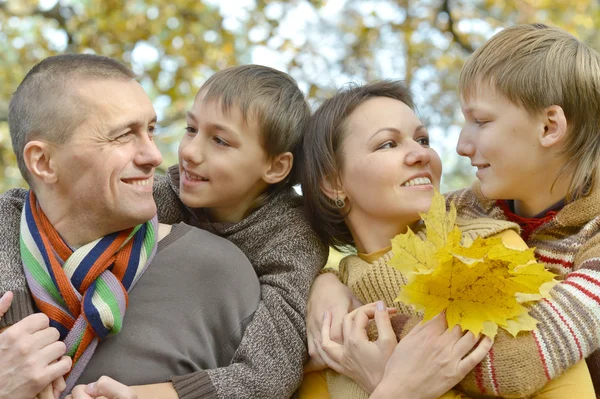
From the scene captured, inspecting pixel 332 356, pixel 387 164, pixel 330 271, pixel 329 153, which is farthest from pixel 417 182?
Result: pixel 332 356

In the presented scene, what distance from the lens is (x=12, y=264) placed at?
2.16 m

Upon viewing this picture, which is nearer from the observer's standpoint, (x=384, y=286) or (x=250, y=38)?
(x=384, y=286)

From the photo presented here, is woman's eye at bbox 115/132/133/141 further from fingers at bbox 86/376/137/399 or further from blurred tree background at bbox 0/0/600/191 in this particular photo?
blurred tree background at bbox 0/0/600/191

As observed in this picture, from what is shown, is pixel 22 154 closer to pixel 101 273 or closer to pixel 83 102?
pixel 83 102

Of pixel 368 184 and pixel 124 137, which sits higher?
pixel 124 137

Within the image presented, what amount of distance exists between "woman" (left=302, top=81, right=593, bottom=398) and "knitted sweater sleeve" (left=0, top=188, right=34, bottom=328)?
0.87m

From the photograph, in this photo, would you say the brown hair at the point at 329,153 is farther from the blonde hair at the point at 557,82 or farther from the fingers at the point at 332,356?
the fingers at the point at 332,356

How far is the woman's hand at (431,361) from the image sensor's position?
1937mm

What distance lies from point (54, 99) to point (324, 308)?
1.05m

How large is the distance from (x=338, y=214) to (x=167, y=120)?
19.1 feet

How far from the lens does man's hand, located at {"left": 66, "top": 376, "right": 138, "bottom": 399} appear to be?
1964mm

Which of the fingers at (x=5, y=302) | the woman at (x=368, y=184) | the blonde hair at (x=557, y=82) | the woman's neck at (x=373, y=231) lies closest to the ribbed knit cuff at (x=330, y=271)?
the woman at (x=368, y=184)

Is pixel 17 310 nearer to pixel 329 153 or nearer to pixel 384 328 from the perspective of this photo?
pixel 384 328

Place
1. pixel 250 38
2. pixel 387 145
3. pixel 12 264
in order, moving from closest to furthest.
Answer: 1. pixel 12 264
2. pixel 387 145
3. pixel 250 38
